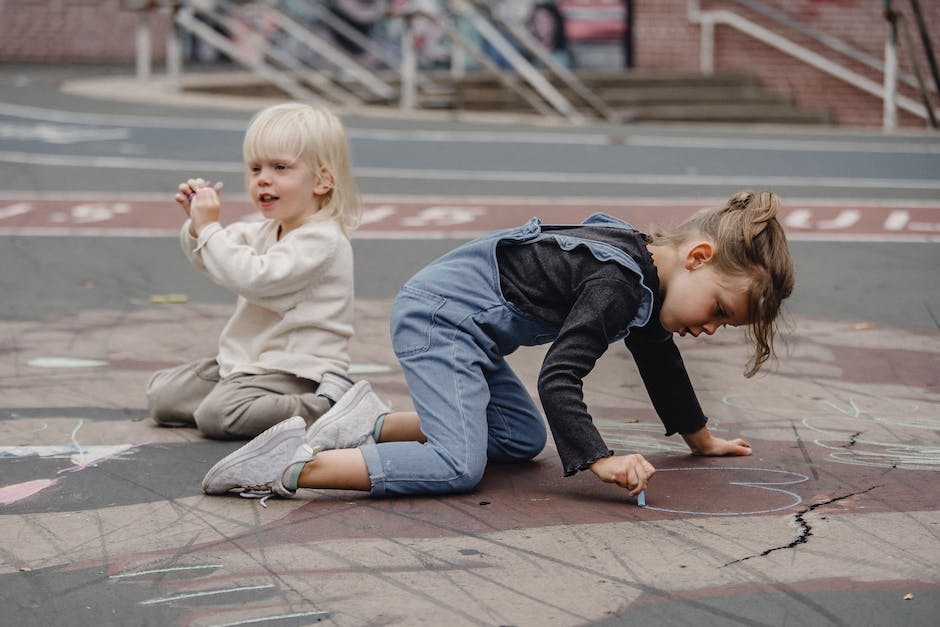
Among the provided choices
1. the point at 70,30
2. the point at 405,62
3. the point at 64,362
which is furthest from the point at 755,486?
the point at 70,30

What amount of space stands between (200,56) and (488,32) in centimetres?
→ 1066

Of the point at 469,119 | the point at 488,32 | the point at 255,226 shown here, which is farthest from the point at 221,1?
the point at 255,226

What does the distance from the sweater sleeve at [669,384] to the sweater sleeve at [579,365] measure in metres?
0.33

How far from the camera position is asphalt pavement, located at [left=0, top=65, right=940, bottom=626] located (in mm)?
2506

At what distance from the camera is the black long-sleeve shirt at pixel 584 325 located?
2.99 m

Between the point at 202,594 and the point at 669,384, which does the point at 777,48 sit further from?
the point at 202,594

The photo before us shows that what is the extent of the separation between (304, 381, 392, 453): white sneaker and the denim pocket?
218 mm

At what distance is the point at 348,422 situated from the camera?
11.1 ft

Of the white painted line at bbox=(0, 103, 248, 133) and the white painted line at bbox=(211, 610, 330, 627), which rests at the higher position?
the white painted line at bbox=(0, 103, 248, 133)

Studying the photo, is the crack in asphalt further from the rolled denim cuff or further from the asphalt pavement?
the rolled denim cuff

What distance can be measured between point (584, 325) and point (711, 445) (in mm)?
672

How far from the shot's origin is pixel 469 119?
1309 cm

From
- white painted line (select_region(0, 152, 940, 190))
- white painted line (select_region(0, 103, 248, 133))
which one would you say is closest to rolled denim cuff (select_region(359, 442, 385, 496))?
white painted line (select_region(0, 152, 940, 190))

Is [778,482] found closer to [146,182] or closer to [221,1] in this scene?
[146,182]
